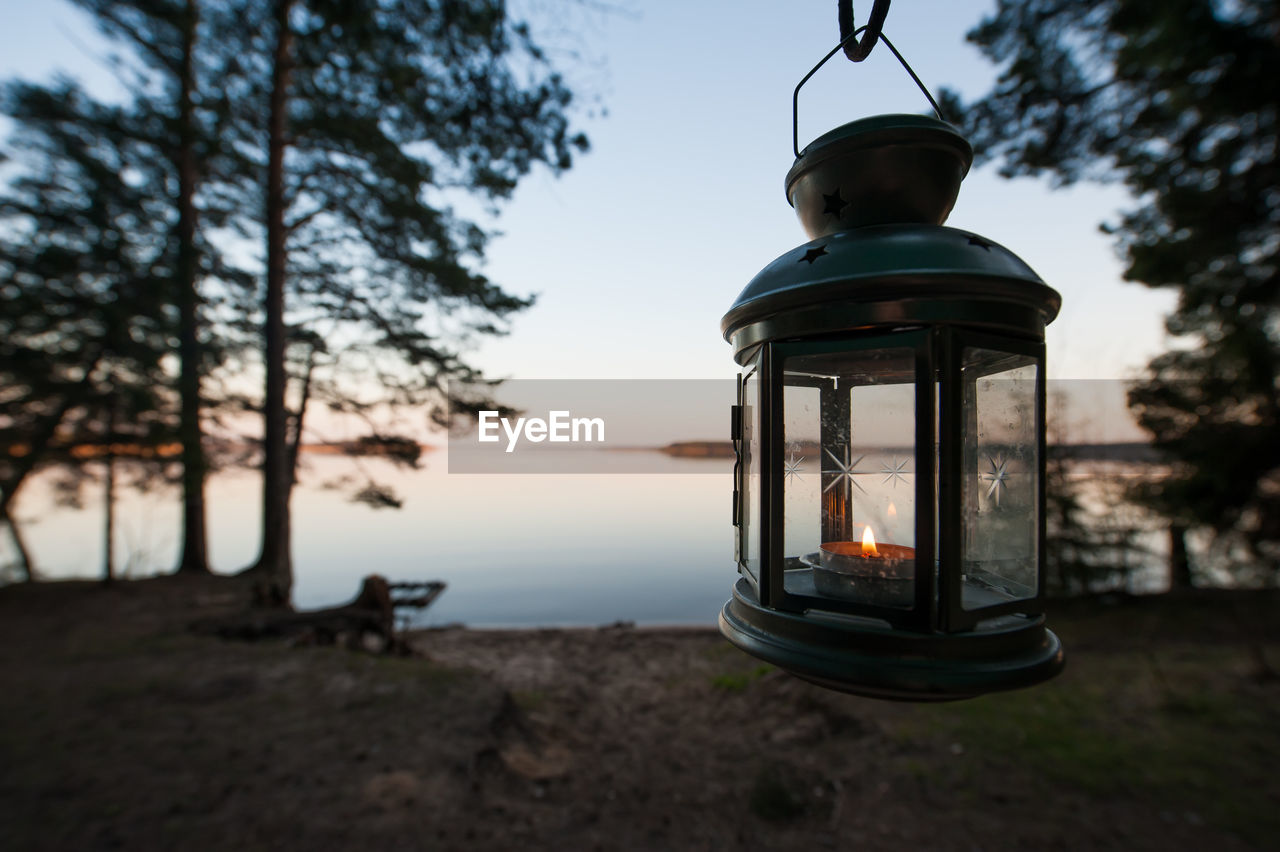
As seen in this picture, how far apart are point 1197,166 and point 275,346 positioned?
9.41 m

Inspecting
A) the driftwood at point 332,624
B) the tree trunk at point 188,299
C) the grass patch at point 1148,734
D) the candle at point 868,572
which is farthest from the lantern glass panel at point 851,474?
the tree trunk at point 188,299

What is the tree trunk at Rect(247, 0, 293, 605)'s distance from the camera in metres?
7.54

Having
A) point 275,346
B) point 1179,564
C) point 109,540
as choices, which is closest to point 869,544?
point 1179,564

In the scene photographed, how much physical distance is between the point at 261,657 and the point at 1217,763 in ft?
24.1

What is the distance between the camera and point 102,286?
6566mm

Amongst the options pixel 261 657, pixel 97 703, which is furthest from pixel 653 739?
pixel 97 703

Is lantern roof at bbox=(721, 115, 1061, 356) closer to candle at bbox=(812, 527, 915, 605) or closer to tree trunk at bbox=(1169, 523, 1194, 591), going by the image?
candle at bbox=(812, 527, 915, 605)

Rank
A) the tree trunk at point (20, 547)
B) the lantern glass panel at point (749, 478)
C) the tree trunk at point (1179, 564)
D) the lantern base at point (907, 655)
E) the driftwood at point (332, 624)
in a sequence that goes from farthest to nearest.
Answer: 1. the tree trunk at point (1179, 564)
2. the driftwood at point (332, 624)
3. the tree trunk at point (20, 547)
4. the lantern glass panel at point (749, 478)
5. the lantern base at point (907, 655)

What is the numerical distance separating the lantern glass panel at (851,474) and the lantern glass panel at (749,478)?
0.29ft

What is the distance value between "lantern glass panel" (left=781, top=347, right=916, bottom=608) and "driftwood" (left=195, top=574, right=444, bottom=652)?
629 centimetres

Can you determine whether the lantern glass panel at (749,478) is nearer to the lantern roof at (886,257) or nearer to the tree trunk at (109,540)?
the lantern roof at (886,257)

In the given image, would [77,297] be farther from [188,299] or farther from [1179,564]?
[1179,564]

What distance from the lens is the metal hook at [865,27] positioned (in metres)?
1.04

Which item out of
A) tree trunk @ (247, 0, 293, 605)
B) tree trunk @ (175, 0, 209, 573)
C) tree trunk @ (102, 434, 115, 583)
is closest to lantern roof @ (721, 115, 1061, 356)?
tree trunk @ (247, 0, 293, 605)
